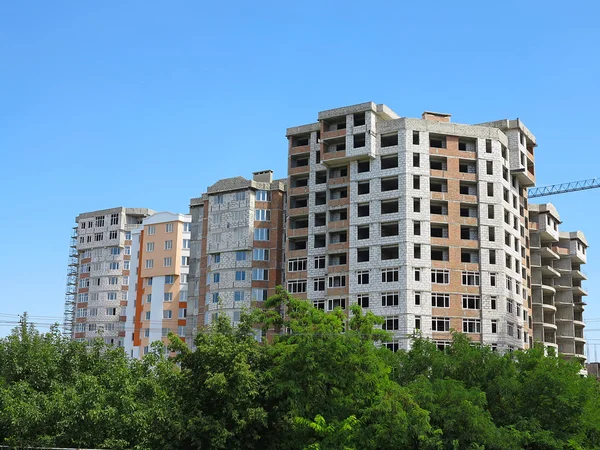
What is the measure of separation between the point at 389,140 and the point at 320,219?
37.1 feet

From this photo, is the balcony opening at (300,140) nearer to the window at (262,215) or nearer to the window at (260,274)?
the window at (262,215)

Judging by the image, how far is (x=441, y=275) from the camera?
250ft

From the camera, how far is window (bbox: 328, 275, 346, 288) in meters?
78.5

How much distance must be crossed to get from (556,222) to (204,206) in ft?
162

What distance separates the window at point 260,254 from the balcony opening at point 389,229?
15.6 meters

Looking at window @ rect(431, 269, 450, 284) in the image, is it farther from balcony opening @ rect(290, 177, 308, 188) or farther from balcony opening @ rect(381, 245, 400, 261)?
balcony opening @ rect(290, 177, 308, 188)

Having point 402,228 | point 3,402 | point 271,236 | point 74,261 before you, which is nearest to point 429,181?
point 402,228

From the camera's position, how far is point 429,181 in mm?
78375

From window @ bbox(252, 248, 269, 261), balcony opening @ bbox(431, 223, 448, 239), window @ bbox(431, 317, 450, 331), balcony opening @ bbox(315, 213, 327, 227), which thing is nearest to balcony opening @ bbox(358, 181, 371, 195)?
balcony opening @ bbox(315, 213, 327, 227)

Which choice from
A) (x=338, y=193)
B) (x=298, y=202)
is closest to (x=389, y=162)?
(x=338, y=193)

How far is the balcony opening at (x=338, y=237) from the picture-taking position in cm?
8069

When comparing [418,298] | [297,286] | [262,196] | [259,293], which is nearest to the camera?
[418,298]

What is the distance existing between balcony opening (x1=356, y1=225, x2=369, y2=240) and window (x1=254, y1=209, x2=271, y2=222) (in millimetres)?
13900

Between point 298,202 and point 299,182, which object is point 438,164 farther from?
point 298,202
